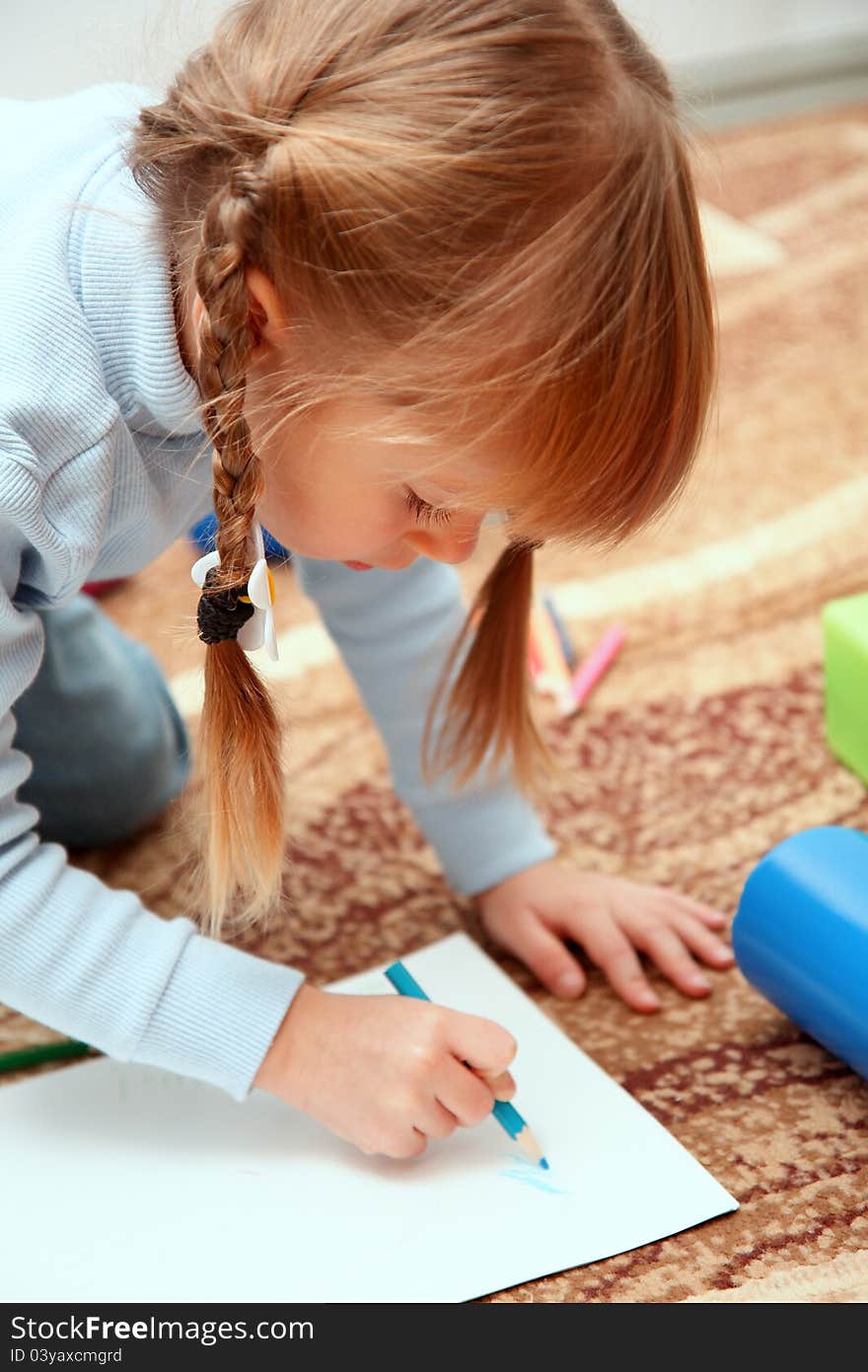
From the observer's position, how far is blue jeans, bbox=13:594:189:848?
0.89 meters

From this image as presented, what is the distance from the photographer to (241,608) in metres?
0.60

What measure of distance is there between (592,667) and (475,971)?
291 mm

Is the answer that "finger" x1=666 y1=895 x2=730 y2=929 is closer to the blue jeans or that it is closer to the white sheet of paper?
the white sheet of paper

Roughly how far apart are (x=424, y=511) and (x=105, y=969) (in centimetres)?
24

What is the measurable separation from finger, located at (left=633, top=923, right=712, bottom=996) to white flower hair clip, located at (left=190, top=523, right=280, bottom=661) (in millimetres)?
276

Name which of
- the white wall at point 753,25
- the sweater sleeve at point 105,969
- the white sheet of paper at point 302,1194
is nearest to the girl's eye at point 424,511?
the sweater sleeve at point 105,969

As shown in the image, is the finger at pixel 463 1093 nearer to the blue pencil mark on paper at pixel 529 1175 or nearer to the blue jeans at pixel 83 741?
the blue pencil mark on paper at pixel 529 1175

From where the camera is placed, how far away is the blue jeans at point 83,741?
35.1 inches

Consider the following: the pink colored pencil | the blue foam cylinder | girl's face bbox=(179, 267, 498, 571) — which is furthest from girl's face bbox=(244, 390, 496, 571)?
the pink colored pencil

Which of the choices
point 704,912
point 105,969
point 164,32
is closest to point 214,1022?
point 105,969

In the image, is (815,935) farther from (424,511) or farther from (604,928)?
(424,511)

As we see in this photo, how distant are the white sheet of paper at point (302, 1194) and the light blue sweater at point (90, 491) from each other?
48mm

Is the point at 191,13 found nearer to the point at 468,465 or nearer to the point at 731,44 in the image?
the point at 468,465
